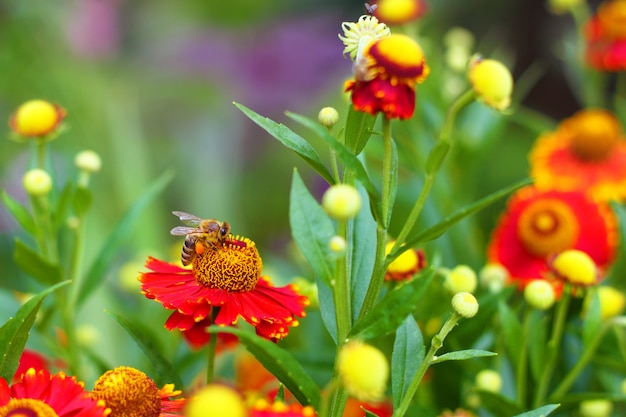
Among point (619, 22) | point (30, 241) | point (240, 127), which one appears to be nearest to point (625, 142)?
point (619, 22)

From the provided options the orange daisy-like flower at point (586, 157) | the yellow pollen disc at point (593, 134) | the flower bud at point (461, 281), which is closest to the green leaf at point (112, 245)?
the flower bud at point (461, 281)

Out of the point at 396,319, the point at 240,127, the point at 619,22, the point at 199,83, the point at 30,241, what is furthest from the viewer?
the point at 199,83

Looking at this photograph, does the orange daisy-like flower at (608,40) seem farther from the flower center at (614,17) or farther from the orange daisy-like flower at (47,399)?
the orange daisy-like flower at (47,399)

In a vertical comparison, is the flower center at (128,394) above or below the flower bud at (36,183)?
below

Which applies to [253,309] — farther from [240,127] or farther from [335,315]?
[240,127]

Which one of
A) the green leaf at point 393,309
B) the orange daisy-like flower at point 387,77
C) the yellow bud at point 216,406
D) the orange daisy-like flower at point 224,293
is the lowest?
the yellow bud at point 216,406

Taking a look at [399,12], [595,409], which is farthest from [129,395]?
[399,12]
